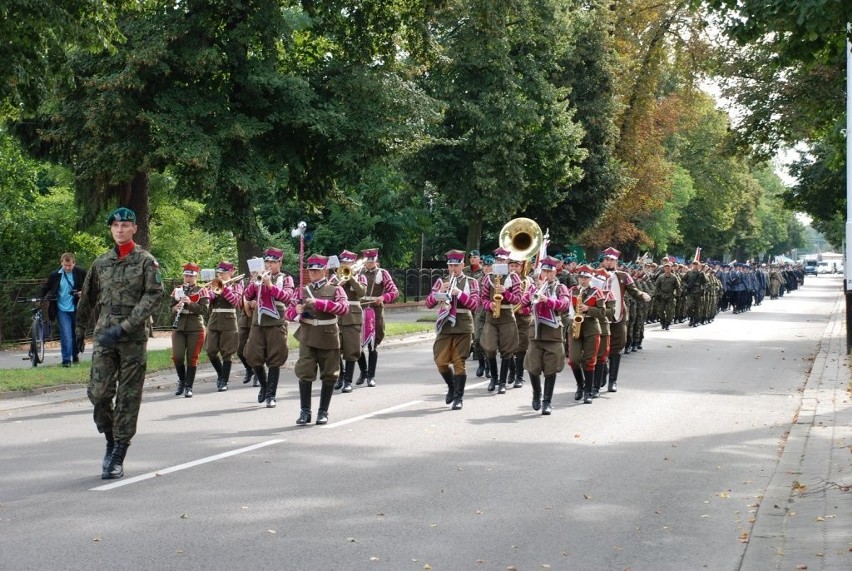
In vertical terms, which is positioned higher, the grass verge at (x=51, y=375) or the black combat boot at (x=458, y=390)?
the grass verge at (x=51, y=375)

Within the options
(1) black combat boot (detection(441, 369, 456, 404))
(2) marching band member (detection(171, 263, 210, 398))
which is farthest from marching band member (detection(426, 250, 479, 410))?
(2) marching band member (detection(171, 263, 210, 398))

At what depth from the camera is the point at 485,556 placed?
6734 mm

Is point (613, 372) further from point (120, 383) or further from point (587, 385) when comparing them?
point (120, 383)

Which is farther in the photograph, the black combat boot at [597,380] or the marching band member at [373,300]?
the marching band member at [373,300]

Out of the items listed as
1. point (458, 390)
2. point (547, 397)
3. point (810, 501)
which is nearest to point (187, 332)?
point (458, 390)

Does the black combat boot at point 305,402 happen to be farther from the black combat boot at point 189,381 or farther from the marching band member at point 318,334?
the black combat boot at point 189,381

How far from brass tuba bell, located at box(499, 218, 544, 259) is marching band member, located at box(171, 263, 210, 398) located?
5481mm

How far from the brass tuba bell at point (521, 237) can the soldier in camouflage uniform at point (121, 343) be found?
1015 centimetres

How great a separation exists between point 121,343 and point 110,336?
161mm

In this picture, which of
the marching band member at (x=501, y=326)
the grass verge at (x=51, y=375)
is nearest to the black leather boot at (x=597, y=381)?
the marching band member at (x=501, y=326)

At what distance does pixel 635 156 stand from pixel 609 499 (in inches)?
1698

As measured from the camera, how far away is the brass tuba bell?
1872 cm

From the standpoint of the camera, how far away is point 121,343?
903cm

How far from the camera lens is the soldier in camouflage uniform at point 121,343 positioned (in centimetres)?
900
